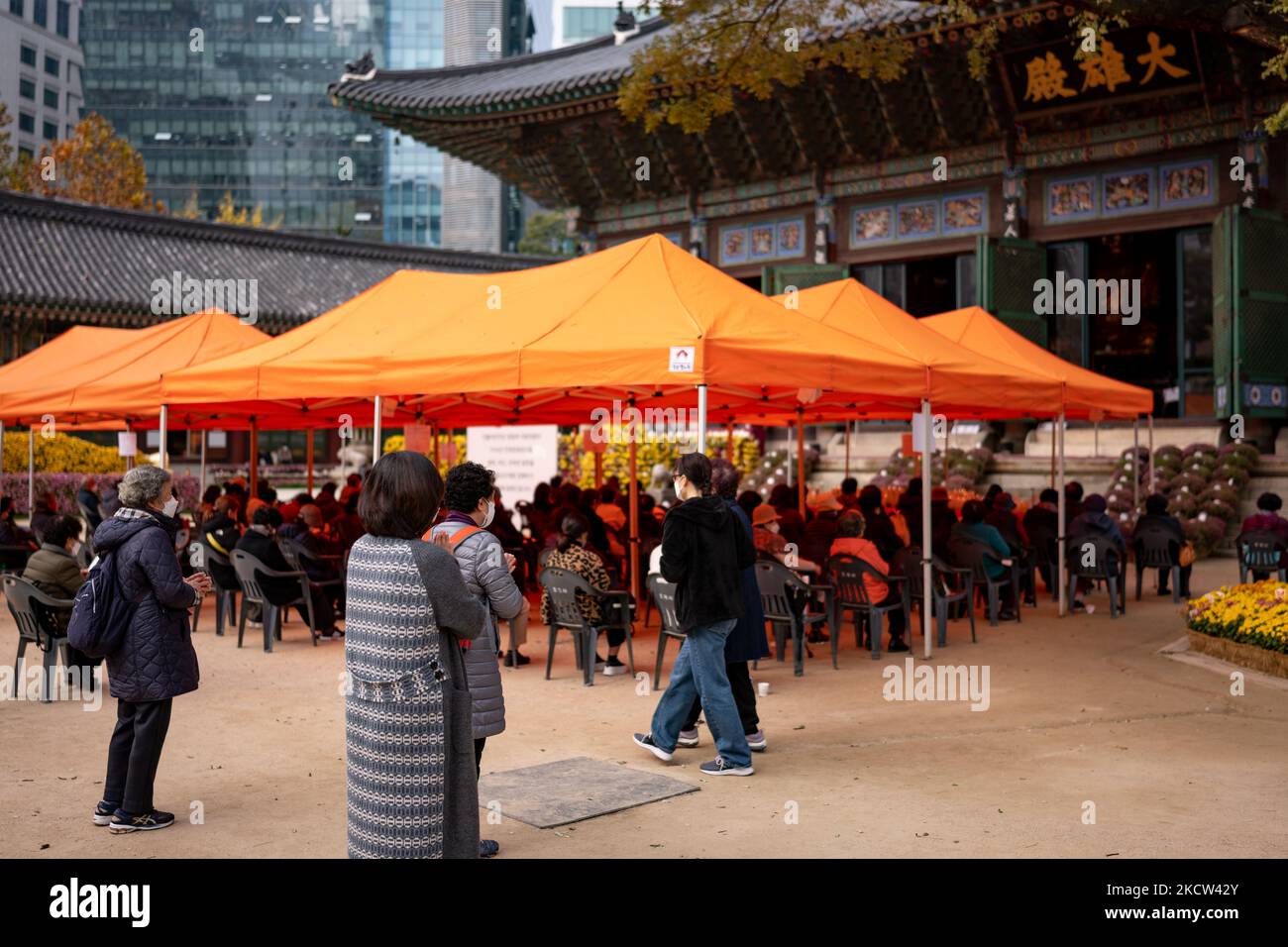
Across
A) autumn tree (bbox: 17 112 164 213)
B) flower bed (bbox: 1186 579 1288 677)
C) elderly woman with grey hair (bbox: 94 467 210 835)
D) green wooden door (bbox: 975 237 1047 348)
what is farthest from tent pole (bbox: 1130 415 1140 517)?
autumn tree (bbox: 17 112 164 213)

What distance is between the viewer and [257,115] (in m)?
99.8

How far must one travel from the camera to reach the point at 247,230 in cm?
3678

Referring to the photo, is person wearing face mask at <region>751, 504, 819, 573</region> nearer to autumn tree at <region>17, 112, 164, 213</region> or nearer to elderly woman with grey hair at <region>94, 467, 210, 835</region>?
elderly woman with grey hair at <region>94, 467, 210, 835</region>

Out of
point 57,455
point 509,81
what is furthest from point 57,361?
point 509,81

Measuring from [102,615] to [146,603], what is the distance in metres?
0.19

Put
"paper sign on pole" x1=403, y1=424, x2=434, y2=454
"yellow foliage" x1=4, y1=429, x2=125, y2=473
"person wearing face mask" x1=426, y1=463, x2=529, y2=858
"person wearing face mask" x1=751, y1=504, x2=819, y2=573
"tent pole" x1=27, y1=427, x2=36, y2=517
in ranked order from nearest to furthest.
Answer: "person wearing face mask" x1=426, y1=463, x2=529, y2=858 < "person wearing face mask" x1=751, y1=504, x2=819, y2=573 < "paper sign on pole" x1=403, y1=424, x2=434, y2=454 < "tent pole" x1=27, y1=427, x2=36, y2=517 < "yellow foliage" x1=4, y1=429, x2=125, y2=473

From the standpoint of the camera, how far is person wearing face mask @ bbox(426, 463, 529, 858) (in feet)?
15.2

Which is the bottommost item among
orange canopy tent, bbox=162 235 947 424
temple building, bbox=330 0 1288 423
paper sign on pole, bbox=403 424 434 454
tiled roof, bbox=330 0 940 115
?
paper sign on pole, bbox=403 424 434 454

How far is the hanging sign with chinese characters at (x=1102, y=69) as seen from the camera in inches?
696

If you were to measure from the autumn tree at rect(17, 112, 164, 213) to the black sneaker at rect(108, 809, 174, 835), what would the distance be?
41006 millimetres

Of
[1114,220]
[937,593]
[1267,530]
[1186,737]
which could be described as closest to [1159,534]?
[1267,530]

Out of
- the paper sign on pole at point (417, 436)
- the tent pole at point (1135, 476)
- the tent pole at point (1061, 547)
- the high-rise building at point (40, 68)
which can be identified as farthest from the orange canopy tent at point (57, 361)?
the high-rise building at point (40, 68)

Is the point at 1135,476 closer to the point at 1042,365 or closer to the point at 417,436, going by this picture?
the point at 1042,365

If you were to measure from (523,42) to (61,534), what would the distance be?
104m
